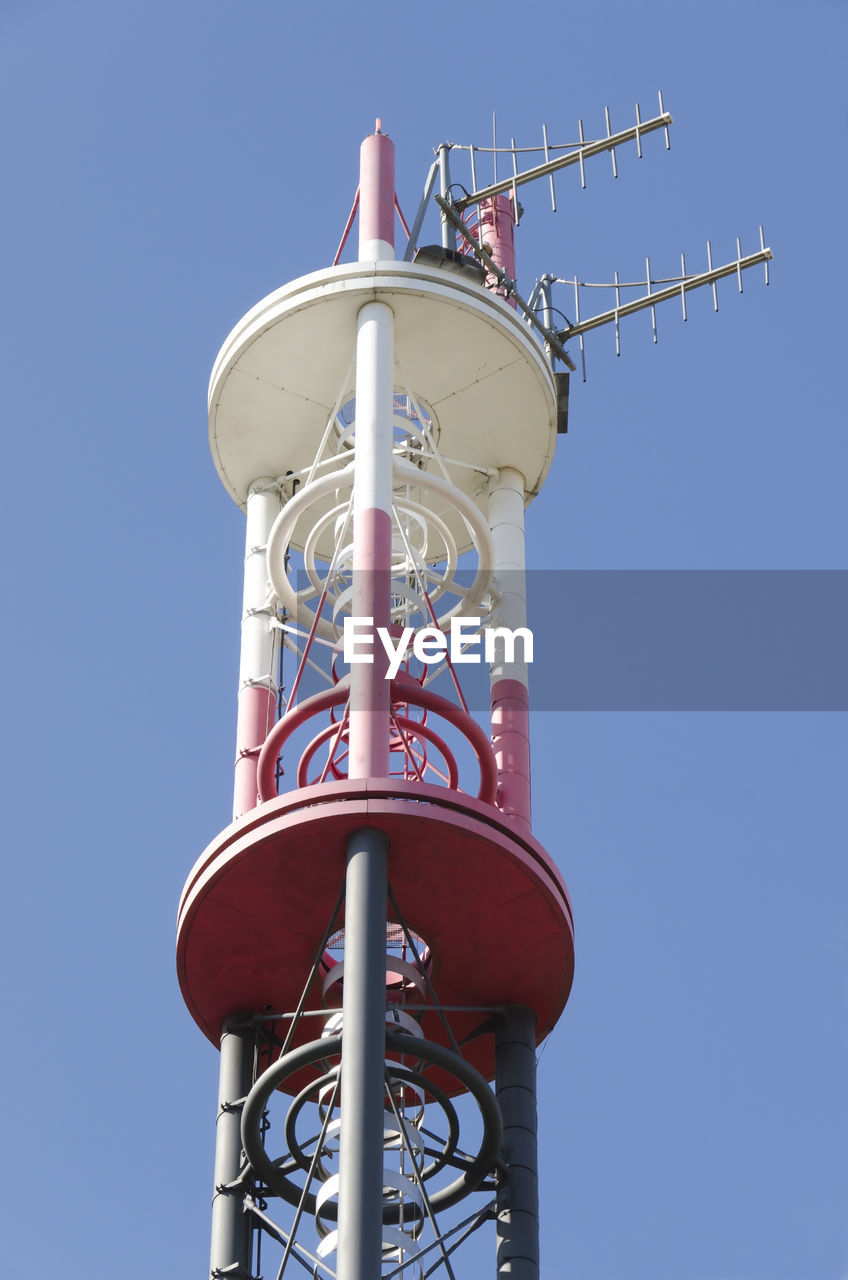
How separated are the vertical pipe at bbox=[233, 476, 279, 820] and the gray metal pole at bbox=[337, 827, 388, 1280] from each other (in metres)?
6.70

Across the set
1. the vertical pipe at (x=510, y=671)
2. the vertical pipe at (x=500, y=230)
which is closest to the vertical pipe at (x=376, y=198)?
the vertical pipe at (x=500, y=230)

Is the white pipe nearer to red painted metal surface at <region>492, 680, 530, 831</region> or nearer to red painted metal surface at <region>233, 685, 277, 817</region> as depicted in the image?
red painted metal surface at <region>233, 685, 277, 817</region>

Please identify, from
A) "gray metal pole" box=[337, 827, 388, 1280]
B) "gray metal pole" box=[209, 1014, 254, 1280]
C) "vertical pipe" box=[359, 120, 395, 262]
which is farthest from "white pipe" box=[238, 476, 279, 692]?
"gray metal pole" box=[337, 827, 388, 1280]

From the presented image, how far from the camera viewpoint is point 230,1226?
41.1 m

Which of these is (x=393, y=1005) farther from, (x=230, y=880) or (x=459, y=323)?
(x=459, y=323)

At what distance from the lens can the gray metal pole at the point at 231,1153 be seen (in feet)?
134

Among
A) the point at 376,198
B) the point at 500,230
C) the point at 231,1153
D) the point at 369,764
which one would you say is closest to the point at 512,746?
the point at 369,764

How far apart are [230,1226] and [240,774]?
916 cm

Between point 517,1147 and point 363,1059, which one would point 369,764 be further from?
point 517,1147

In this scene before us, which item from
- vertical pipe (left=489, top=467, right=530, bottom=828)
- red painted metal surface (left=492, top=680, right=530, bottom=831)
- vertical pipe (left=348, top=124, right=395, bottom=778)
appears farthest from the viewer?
vertical pipe (left=489, top=467, right=530, bottom=828)

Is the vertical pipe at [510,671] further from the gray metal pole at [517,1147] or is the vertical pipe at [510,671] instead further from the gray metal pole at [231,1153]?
the gray metal pole at [231,1153]

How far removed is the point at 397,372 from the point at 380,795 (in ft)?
38.8

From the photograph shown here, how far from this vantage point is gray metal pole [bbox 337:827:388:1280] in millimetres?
35438

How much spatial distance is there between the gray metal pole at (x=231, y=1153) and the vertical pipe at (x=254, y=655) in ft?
14.7
